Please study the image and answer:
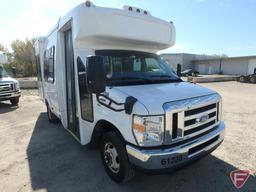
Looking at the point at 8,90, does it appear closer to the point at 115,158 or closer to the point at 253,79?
the point at 115,158

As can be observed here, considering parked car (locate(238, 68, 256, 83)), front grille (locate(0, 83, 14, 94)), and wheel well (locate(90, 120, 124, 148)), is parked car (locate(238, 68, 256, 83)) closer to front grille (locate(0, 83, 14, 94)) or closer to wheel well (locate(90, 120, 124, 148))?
front grille (locate(0, 83, 14, 94))

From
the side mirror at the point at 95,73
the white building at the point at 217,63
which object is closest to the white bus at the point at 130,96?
the side mirror at the point at 95,73

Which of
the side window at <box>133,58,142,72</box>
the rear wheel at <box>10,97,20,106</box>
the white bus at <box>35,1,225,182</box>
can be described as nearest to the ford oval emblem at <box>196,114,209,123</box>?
the white bus at <box>35,1,225,182</box>

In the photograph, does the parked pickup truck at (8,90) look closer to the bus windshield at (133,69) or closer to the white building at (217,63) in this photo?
the bus windshield at (133,69)

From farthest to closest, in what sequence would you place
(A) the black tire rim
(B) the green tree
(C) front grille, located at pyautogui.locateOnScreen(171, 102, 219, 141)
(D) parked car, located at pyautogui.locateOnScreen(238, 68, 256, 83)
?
(B) the green tree < (D) parked car, located at pyautogui.locateOnScreen(238, 68, 256, 83) < (A) the black tire rim < (C) front grille, located at pyautogui.locateOnScreen(171, 102, 219, 141)

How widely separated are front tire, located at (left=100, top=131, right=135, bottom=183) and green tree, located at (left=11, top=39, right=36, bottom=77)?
39.9 metres

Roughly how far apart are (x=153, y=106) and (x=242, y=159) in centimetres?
273

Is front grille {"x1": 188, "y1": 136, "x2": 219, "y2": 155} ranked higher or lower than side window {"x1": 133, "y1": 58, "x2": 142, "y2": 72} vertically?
lower

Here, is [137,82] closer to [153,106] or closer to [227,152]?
[153,106]

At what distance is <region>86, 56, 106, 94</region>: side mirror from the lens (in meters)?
2.69

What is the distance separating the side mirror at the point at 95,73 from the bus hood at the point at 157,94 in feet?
1.36

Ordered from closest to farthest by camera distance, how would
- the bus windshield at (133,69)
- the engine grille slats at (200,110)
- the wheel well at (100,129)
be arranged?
the engine grille slats at (200,110) → the wheel well at (100,129) → the bus windshield at (133,69)

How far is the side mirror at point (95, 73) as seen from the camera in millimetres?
2688

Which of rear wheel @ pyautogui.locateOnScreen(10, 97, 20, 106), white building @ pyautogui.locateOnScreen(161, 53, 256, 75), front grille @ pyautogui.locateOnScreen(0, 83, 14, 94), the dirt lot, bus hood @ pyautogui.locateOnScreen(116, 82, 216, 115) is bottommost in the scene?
the dirt lot
